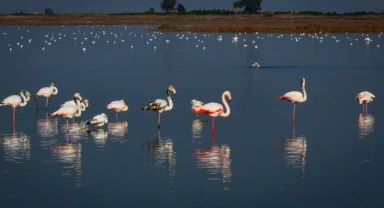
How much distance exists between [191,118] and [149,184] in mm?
7180

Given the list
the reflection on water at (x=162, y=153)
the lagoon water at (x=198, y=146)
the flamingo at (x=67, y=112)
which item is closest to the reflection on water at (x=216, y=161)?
the lagoon water at (x=198, y=146)

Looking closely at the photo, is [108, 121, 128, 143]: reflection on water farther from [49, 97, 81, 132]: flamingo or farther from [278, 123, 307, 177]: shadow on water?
[278, 123, 307, 177]: shadow on water

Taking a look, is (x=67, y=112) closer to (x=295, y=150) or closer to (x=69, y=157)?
(x=69, y=157)

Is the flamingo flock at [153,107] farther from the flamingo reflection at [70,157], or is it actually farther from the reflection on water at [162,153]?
the flamingo reflection at [70,157]

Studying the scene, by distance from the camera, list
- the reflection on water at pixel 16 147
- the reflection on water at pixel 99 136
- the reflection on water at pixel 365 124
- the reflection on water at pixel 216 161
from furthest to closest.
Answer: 1. the reflection on water at pixel 365 124
2. the reflection on water at pixel 99 136
3. the reflection on water at pixel 16 147
4. the reflection on water at pixel 216 161

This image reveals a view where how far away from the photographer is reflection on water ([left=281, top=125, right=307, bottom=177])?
15008 mm

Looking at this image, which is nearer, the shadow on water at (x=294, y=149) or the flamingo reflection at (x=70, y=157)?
the flamingo reflection at (x=70, y=157)

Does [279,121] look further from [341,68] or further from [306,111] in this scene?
[341,68]

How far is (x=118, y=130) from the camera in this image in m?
18.7

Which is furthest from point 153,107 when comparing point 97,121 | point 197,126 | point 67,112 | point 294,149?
point 294,149

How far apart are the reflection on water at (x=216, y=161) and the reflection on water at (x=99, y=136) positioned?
225cm

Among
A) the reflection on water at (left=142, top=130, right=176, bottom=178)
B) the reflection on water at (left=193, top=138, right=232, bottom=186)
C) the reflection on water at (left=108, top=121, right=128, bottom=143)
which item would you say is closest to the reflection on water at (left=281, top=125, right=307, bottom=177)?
the reflection on water at (left=193, top=138, right=232, bottom=186)

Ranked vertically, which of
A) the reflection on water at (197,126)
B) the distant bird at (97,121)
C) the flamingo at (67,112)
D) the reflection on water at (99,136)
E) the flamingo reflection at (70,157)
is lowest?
the flamingo reflection at (70,157)

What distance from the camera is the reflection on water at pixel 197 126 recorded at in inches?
714
